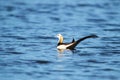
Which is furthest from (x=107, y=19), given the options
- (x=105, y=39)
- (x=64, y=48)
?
(x=64, y=48)

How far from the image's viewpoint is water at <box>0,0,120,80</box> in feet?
75.1

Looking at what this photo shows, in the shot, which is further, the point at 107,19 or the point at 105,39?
the point at 107,19

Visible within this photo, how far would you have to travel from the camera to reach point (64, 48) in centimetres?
2803

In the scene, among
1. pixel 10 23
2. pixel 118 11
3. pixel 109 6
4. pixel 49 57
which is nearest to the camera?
pixel 49 57

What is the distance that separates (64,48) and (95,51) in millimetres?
1330

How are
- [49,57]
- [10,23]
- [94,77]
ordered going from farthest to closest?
1. [10,23]
2. [49,57]
3. [94,77]

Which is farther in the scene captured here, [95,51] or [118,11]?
[118,11]

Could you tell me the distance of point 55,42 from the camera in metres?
31.1

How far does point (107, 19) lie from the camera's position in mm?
42062

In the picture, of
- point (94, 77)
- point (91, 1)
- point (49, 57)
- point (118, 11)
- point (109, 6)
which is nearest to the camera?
point (94, 77)

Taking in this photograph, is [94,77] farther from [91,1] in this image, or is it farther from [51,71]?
[91,1]

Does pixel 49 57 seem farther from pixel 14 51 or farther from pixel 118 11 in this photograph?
pixel 118 11

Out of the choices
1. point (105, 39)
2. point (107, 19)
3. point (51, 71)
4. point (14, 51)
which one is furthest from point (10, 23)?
point (51, 71)

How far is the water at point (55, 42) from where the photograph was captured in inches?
901
